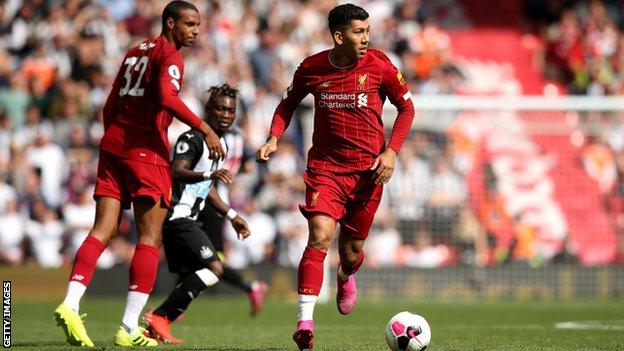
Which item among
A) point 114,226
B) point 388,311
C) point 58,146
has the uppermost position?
point 58,146

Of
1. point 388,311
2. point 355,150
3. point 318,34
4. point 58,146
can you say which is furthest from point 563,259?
point 355,150

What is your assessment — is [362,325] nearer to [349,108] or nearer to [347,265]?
[347,265]

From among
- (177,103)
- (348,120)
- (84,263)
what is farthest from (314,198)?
(84,263)

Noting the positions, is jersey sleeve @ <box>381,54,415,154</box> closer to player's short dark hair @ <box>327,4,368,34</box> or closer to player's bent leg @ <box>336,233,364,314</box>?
player's short dark hair @ <box>327,4,368,34</box>

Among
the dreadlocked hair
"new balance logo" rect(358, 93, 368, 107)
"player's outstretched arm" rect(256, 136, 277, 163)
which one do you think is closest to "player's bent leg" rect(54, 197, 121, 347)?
"player's outstretched arm" rect(256, 136, 277, 163)

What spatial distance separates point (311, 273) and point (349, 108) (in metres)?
1.24

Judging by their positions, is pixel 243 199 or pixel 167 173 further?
pixel 243 199

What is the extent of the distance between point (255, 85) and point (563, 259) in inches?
211

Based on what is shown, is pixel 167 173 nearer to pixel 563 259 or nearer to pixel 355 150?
pixel 355 150

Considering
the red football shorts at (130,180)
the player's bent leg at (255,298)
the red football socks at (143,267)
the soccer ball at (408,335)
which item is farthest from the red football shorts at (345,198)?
the player's bent leg at (255,298)

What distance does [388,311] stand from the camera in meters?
14.4

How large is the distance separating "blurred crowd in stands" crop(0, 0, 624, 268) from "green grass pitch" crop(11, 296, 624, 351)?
142cm

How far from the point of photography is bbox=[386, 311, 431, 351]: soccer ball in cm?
825

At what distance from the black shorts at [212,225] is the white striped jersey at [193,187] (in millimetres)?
857
